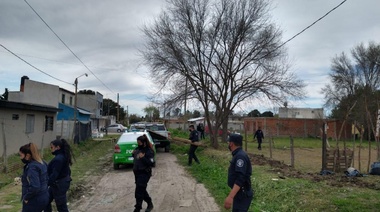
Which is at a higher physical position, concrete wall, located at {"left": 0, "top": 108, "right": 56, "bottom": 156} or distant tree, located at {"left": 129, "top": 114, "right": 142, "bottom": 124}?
distant tree, located at {"left": 129, "top": 114, "right": 142, "bottom": 124}

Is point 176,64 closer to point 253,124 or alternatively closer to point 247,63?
Answer: point 247,63

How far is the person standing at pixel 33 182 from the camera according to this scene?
5227 millimetres

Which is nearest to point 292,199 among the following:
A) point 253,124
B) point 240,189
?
point 240,189

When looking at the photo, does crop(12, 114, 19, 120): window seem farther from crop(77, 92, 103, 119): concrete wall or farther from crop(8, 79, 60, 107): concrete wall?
crop(77, 92, 103, 119): concrete wall

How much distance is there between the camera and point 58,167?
6.14m

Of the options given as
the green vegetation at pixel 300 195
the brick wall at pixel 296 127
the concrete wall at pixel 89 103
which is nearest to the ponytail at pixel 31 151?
the green vegetation at pixel 300 195

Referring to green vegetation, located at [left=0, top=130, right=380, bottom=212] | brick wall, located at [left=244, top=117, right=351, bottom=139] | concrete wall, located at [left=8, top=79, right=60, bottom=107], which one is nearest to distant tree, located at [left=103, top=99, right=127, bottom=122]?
brick wall, located at [left=244, top=117, right=351, bottom=139]

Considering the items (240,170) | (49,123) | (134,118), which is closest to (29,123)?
(49,123)

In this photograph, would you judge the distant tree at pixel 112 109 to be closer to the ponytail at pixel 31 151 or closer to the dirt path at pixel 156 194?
the dirt path at pixel 156 194

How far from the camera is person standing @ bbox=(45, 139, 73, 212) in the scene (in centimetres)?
615

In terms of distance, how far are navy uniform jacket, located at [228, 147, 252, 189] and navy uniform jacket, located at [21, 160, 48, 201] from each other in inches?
107

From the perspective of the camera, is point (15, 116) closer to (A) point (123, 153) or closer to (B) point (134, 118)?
(A) point (123, 153)

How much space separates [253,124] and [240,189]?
54.8 metres

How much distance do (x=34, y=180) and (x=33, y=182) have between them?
3 centimetres
